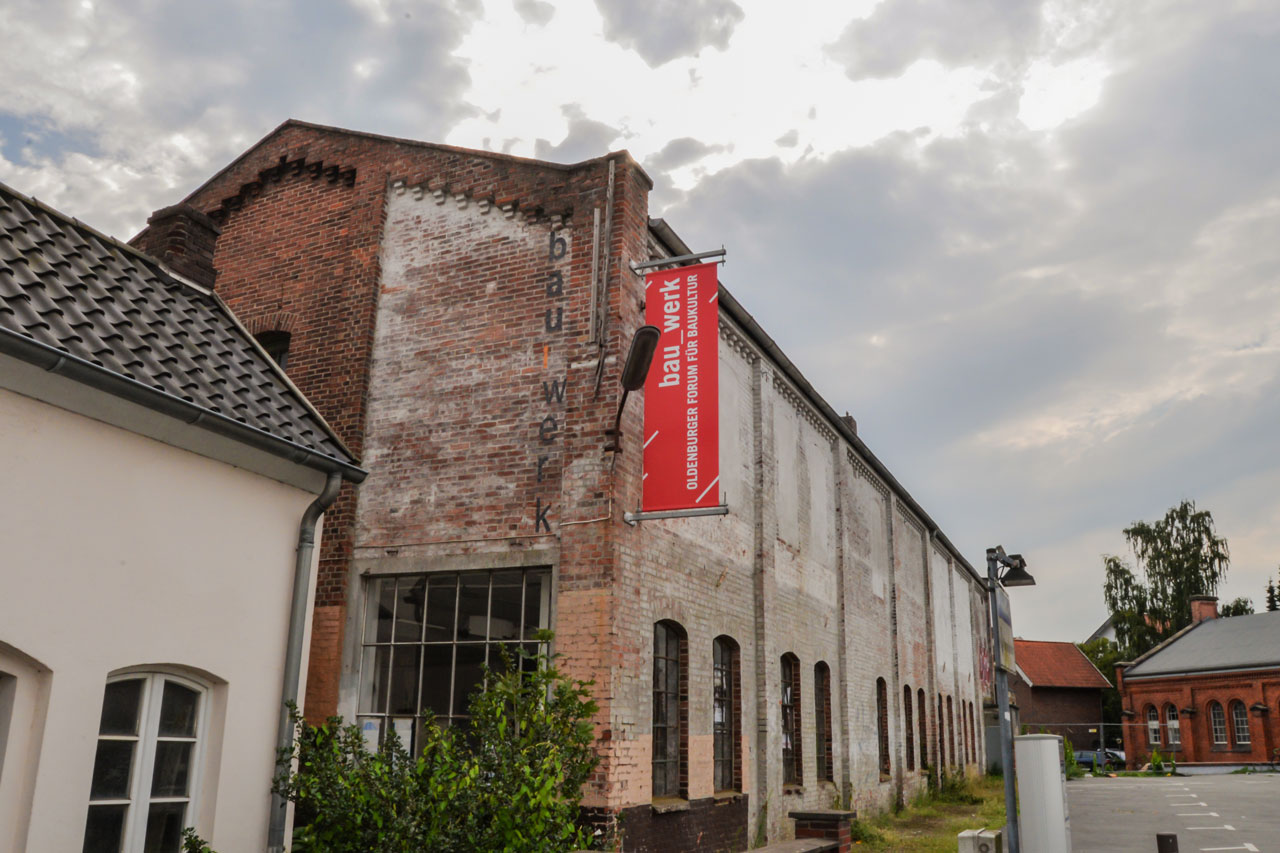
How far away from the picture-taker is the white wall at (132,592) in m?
6.09

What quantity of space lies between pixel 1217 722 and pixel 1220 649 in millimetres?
3544

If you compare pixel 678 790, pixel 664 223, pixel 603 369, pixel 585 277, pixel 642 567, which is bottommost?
pixel 678 790

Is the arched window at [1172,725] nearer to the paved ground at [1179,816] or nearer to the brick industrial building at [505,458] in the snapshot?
the paved ground at [1179,816]

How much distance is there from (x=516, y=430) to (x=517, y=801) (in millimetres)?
3984

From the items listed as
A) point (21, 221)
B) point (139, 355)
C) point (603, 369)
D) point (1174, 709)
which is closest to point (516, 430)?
point (603, 369)

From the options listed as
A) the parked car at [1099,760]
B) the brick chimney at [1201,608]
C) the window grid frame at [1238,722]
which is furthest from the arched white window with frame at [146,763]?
the brick chimney at [1201,608]

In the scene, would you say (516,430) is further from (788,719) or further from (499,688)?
(788,719)

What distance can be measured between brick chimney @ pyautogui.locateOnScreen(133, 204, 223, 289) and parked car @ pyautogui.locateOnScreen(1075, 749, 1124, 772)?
46390 mm

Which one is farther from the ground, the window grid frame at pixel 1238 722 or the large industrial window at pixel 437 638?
the large industrial window at pixel 437 638

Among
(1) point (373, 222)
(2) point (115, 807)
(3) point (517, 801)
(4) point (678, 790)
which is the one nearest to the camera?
(2) point (115, 807)

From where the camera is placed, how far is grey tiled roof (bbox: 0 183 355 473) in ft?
22.2

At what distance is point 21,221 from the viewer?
7.91 metres

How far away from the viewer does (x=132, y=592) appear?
6.72 m

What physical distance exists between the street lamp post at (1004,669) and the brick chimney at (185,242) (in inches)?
390
